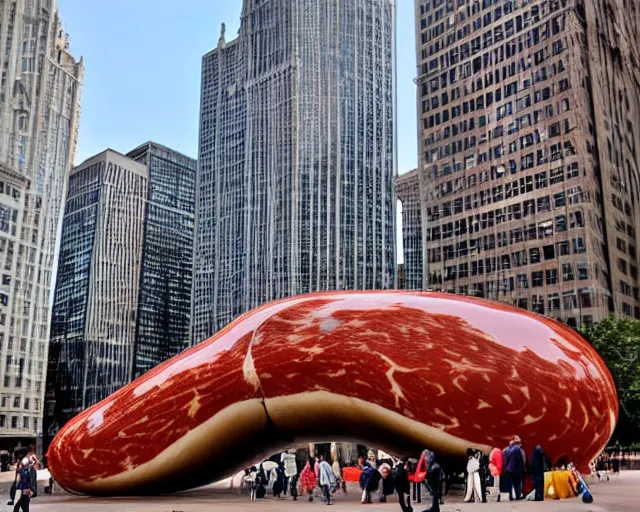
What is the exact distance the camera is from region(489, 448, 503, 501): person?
40.5ft

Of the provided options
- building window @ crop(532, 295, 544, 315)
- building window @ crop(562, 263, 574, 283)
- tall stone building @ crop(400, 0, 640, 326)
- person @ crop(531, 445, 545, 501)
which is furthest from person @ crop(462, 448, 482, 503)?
building window @ crop(532, 295, 544, 315)

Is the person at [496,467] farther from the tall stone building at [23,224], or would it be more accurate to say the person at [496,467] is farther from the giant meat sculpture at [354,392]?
the tall stone building at [23,224]

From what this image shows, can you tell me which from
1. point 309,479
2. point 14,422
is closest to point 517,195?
point 309,479

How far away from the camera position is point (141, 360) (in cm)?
12988

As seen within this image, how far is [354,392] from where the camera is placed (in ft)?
44.1

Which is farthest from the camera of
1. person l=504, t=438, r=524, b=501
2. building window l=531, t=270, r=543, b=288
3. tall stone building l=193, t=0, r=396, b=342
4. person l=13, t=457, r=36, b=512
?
tall stone building l=193, t=0, r=396, b=342

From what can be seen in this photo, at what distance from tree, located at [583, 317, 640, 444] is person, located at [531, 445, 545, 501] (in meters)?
29.3

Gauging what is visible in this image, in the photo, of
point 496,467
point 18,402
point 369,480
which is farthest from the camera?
point 18,402

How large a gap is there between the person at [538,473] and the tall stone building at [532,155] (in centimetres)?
5004

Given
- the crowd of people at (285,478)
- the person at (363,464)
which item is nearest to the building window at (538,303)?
the person at (363,464)

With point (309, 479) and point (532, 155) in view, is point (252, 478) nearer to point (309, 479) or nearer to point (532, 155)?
point (309, 479)

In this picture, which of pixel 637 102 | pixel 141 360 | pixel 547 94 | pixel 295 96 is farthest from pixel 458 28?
pixel 141 360

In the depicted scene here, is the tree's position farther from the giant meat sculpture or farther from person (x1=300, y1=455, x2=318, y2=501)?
the giant meat sculpture

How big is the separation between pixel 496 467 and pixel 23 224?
267ft
